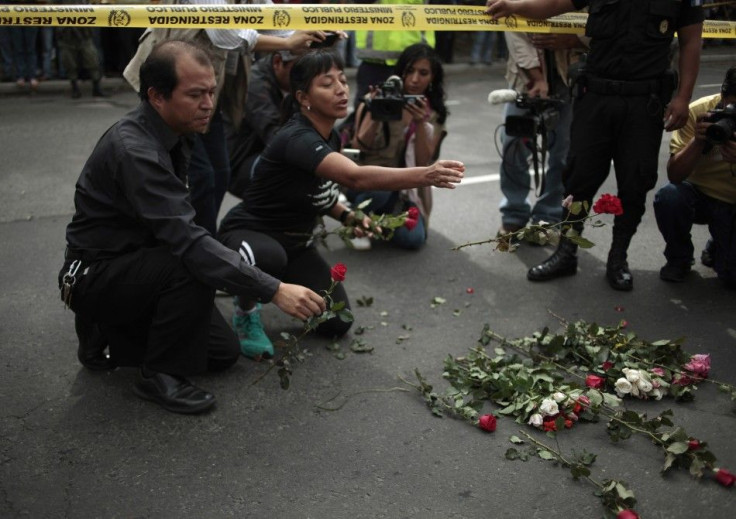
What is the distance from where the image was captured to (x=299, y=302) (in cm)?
308

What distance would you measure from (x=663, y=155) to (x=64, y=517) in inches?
182

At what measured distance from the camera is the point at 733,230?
15.1 ft

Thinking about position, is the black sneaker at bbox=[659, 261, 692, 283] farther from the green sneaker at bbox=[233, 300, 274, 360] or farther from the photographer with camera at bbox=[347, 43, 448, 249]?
the green sneaker at bbox=[233, 300, 274, 360]

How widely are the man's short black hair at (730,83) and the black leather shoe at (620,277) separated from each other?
43.0 inches

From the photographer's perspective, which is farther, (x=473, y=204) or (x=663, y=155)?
(x=473, y=204)

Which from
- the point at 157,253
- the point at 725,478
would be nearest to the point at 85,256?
the point at 157,253

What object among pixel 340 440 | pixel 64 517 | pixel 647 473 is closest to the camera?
pixel 64 517

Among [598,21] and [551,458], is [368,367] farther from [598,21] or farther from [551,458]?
[598,21]

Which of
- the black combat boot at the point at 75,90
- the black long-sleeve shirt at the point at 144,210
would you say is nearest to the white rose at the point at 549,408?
the black long-sleeve shirt at the point at 144,210

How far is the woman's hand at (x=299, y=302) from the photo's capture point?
121 inches

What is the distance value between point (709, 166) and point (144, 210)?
314 cm

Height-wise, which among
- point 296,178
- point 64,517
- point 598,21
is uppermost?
point 598,21

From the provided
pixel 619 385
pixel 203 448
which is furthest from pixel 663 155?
pixel 203 448

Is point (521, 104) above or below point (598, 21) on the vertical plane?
below
